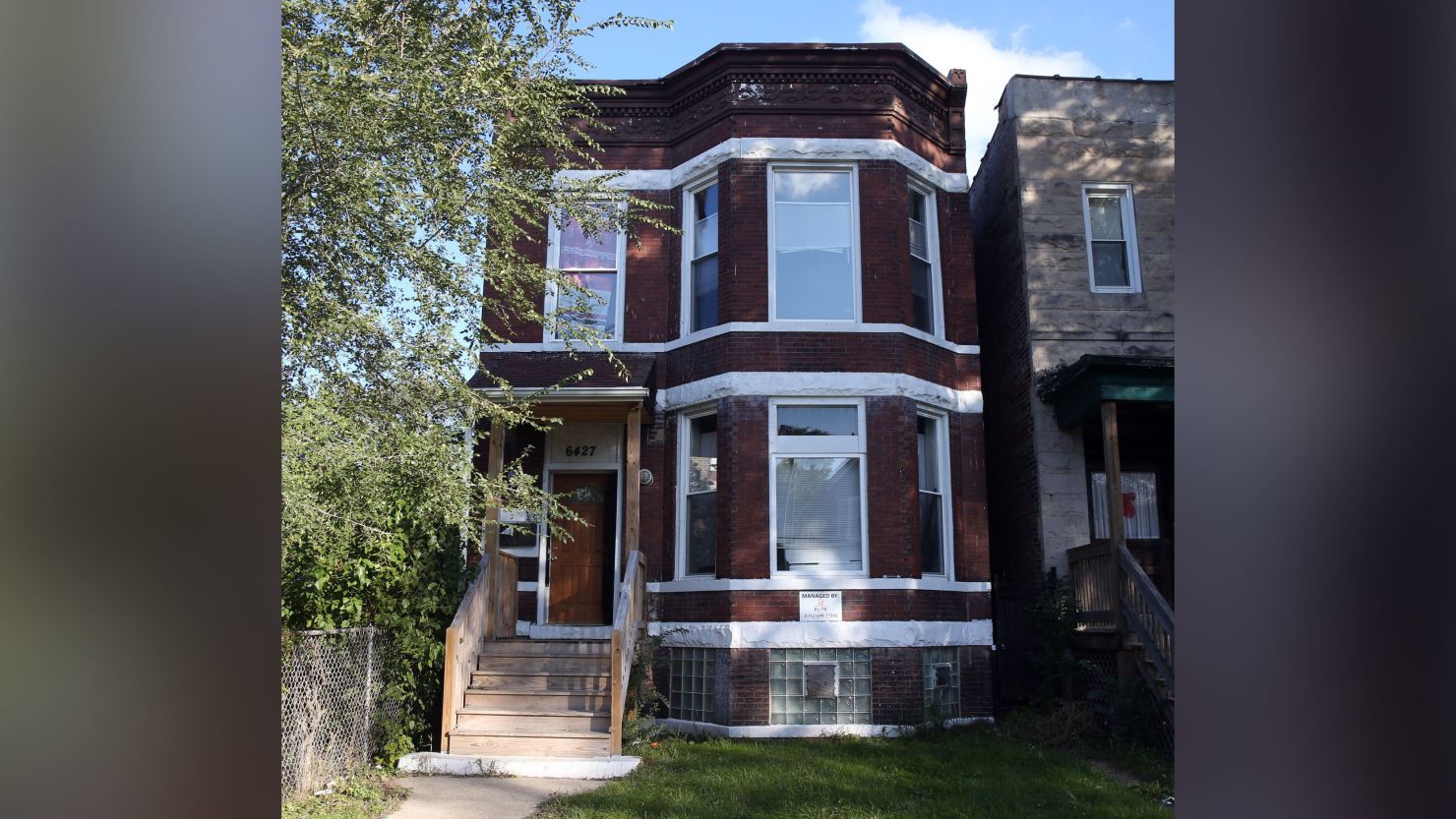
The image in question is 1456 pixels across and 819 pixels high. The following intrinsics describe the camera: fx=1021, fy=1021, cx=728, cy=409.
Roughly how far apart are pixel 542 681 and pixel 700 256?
5.90 meters

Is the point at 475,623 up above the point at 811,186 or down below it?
below

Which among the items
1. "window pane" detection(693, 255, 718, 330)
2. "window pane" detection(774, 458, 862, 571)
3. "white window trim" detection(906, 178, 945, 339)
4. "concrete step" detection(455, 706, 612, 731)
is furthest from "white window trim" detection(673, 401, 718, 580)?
"white window trim" detection(906, 178, 945, 339)

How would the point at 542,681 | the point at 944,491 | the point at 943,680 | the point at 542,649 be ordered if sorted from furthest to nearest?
1. the point at 944,491
2. the point at 943,680
3. the point at 542,649
4. the point at 542,681

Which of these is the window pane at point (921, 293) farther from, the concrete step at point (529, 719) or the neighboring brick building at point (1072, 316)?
the concrete step at point (529, 719)

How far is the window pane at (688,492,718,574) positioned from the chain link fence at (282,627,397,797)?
180 inches

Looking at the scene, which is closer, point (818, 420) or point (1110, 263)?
point (818, 420)

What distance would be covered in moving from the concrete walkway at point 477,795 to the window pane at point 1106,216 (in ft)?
32.6

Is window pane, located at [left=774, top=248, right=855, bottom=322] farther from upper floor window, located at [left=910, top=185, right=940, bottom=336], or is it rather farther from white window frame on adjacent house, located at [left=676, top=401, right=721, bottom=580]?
white window frame on adjacent house, located at [left=676, top=401, right=721, bottom=580]

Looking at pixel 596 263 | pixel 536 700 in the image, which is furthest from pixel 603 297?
pixel 536 700

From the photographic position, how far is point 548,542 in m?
12.9

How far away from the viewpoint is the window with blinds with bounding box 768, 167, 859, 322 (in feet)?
42.0

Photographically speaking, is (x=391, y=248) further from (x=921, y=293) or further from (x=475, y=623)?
(x=921, y=293)
